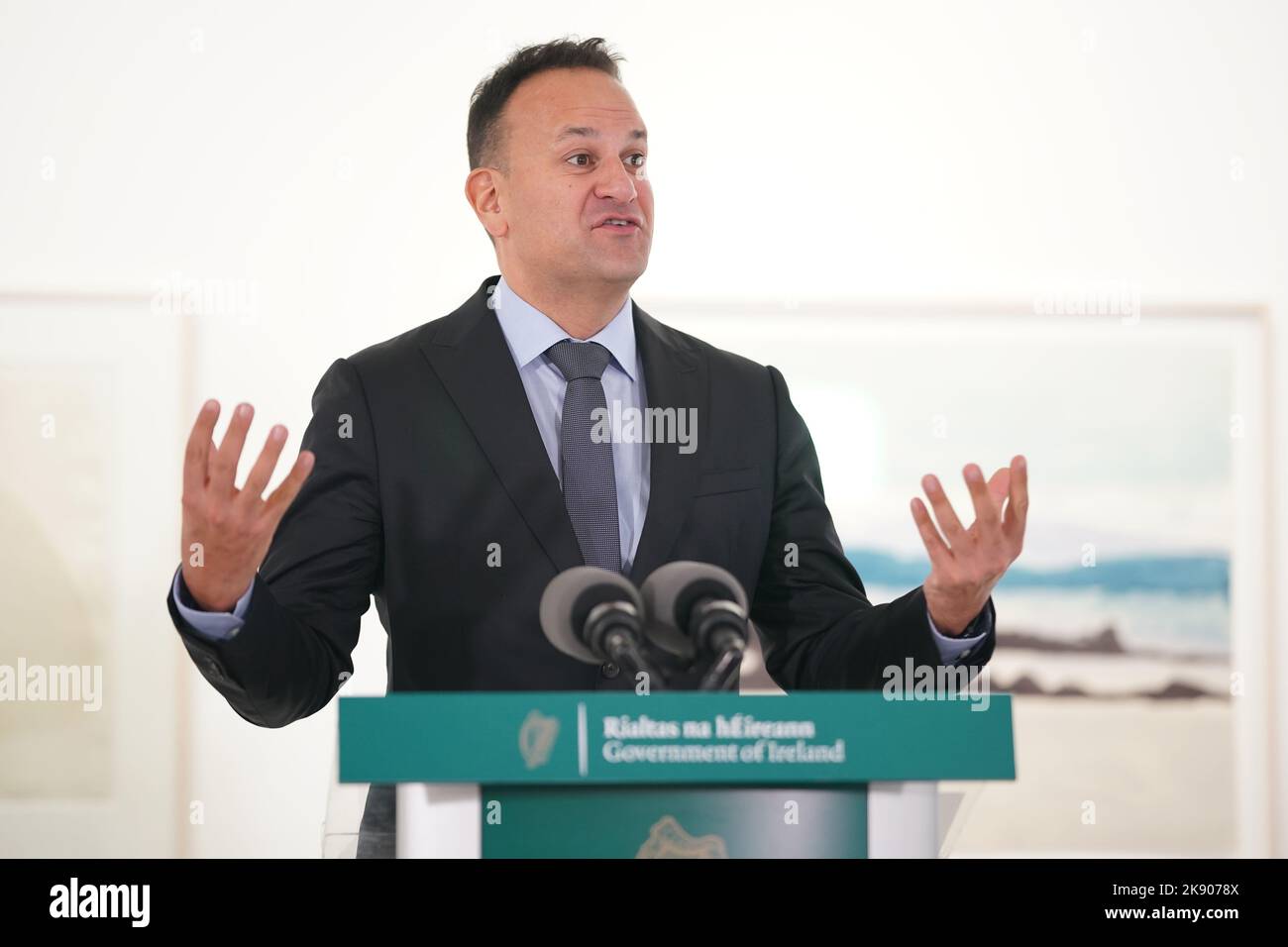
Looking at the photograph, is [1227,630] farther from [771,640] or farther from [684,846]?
[684,846]

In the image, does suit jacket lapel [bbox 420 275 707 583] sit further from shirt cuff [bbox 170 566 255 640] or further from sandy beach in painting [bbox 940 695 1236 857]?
sandy beach in painting [bbox 940 695 1236 857]

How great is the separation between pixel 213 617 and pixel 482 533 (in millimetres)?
532

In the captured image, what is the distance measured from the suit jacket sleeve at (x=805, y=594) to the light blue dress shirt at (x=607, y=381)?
254mm

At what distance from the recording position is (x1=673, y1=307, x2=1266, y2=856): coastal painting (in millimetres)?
3629

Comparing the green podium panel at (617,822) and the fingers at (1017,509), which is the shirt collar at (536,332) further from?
the green podium panel at (617,822)

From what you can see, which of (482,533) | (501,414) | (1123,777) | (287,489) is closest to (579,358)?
(501,414)

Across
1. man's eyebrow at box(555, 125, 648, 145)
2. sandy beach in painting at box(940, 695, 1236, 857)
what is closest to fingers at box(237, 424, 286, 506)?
man's eyebrow at box(555, 125, 648, 145)

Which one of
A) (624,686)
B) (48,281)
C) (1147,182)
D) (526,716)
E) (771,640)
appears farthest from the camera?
(1147,182)

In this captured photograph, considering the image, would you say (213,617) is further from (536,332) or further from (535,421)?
(536,332)

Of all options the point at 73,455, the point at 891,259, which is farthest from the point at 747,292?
the point at 73,455

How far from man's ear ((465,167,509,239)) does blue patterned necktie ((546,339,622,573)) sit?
0.33m

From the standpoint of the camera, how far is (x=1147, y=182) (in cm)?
364

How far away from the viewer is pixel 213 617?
4.77 feet
